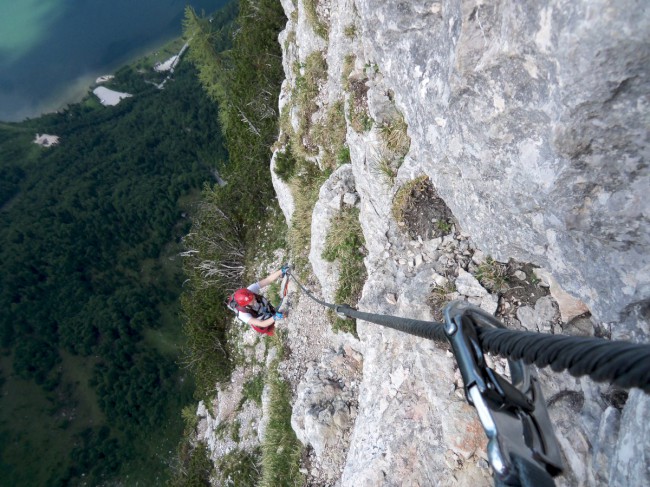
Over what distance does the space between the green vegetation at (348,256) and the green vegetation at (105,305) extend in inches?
2167

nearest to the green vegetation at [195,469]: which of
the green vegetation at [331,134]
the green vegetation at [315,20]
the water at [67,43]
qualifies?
the green vegetation at [331,134]

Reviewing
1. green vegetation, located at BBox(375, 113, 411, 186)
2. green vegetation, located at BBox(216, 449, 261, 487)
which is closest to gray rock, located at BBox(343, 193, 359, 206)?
green vegetation, located at BBox(375, 113, 411, 186)

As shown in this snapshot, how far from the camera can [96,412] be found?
210ft

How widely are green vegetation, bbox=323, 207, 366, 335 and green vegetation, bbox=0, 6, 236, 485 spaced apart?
55.1m

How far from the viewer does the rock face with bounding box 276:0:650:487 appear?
2318 mm

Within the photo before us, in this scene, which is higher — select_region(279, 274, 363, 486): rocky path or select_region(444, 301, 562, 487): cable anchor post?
select_region(444, 301, 562, 487): cable anchor post

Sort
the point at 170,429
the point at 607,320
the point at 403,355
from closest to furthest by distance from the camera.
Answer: the point at 607,320 → the point at 403,355 → the point at 170,429

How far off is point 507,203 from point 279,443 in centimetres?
757

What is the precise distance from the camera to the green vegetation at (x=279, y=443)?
25.4ft

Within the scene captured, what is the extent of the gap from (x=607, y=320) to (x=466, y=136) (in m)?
1.86

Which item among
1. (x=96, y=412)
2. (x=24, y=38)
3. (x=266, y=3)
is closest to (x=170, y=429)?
(x=96, y=412)

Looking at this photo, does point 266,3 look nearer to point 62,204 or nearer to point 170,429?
point 170,429

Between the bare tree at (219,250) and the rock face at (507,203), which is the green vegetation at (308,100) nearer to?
the rock face at (507,203)

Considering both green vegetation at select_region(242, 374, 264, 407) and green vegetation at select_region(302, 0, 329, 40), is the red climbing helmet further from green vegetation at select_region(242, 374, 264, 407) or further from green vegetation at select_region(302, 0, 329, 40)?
green vegetation at select_region(302, 0, 329, 40)
